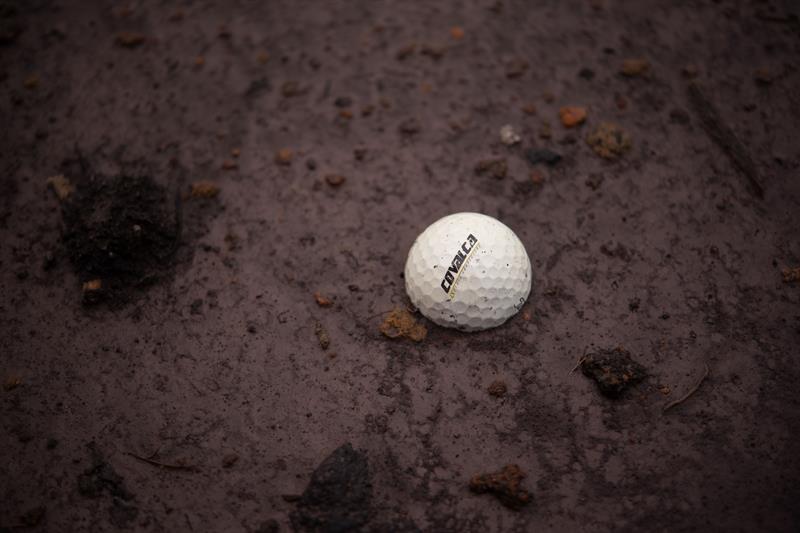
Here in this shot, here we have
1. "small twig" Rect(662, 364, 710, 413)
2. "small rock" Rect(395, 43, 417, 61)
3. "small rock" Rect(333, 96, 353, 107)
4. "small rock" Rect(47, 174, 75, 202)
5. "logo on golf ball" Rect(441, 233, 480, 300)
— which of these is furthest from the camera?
"small rock" Rect(395, 43, 417, 61)

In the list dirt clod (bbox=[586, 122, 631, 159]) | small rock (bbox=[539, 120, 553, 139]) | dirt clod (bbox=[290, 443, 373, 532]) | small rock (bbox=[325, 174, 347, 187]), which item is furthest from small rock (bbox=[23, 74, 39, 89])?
dirt clod (bbox=[586, 122, 631, 159])

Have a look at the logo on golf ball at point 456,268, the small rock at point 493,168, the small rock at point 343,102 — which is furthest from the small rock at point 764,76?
the small rock at point 343,102

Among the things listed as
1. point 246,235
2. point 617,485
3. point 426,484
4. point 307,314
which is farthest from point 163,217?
point 617,485

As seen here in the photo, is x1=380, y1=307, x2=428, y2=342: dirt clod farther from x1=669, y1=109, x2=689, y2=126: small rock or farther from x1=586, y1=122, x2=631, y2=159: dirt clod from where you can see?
x1=669, y1=109, x2=689, y2=126: small rock

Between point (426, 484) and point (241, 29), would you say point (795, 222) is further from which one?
point (241, 29)

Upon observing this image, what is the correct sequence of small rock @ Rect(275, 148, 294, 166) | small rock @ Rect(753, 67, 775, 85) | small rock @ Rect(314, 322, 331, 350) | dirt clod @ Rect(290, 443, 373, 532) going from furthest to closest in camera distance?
1. small rock @ Rect(753, 67, 775, 85)
2. small rock @ Rect(275, 148, 294, 166)
3. small rock @ Rect(314, 322, 331, 350)
4. dirt clod @ Rect(290, 443, 373, 532)

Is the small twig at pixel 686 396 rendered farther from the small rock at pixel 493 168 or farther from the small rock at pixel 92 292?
the small rock at pixel 92 292

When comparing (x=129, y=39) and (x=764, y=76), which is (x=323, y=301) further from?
(x=764, y=76)
